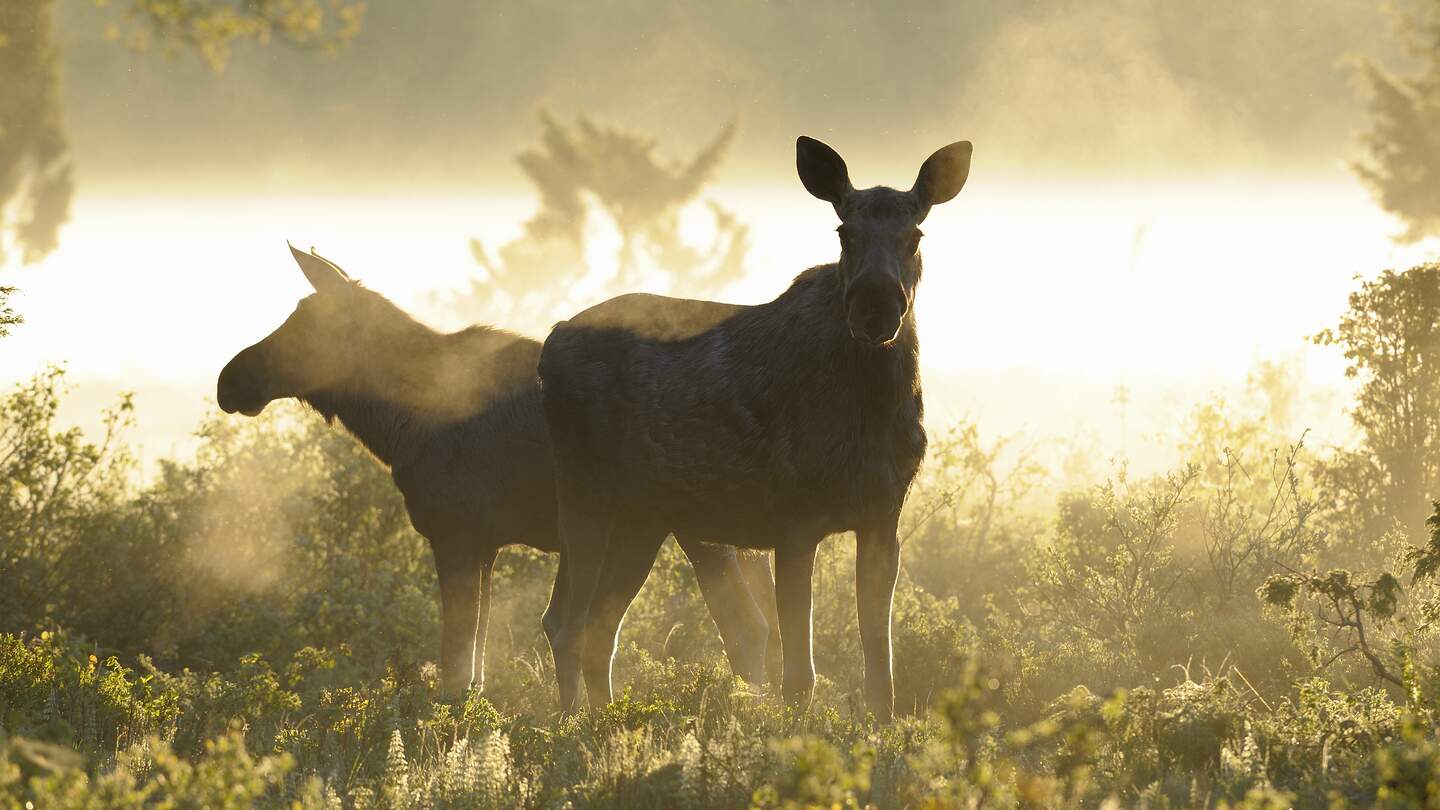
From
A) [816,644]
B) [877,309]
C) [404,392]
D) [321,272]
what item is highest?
[321,272]

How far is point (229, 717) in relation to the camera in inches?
292

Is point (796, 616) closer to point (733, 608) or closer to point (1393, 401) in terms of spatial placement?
point (733, 608)

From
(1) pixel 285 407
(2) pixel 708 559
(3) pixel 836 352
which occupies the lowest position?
(2) pixel 708 559

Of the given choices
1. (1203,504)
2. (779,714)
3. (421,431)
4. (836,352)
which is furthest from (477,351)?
(1203,504)

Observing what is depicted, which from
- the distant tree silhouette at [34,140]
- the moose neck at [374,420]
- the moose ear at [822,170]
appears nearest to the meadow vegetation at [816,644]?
the moose neck at [374,420]

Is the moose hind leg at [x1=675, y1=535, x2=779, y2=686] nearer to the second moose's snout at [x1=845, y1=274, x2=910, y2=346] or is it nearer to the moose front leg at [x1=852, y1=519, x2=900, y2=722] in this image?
the moose front leg at [x1=852, y1=519, x2=900, y2=722]

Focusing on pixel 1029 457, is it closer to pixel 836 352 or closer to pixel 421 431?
pixel 421 431

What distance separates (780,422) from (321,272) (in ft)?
16.9

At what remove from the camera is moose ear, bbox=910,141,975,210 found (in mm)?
6754

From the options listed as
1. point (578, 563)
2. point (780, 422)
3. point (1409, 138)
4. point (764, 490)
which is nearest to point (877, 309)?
point (780, 422)

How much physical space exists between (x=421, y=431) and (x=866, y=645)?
4.38 metres

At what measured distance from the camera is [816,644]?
435 inches

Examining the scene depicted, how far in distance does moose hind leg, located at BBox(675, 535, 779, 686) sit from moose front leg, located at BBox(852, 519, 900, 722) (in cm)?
186

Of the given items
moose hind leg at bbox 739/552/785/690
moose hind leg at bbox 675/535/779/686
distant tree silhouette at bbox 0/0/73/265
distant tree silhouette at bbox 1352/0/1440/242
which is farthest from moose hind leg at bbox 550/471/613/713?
distant tree silhouette at bbox 1352/0/1440/242
